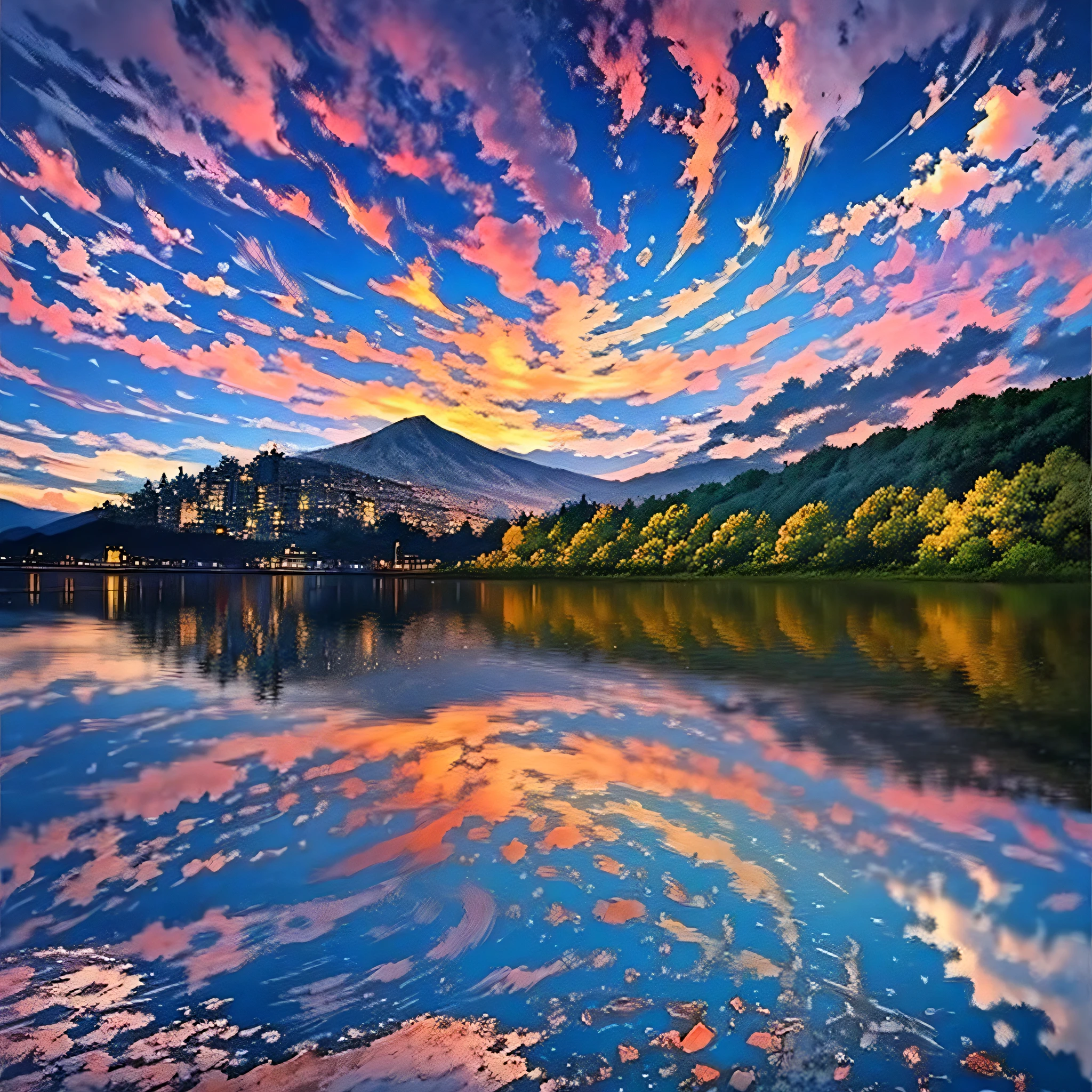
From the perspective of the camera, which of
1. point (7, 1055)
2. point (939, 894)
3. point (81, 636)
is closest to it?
point (7, 1055)

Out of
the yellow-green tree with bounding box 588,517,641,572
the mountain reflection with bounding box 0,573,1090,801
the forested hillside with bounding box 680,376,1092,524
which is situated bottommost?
the mountain reflection with bounding box 0,573,1090,801

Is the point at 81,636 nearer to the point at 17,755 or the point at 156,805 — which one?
the point at 17,755

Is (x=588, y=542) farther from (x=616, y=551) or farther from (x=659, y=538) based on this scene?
(x=659, y=538)

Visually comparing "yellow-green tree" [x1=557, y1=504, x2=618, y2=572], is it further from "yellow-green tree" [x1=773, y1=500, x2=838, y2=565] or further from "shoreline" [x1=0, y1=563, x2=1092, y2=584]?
"yellow-green tree" [x1=773, y1=500, x2=838, y2=565]

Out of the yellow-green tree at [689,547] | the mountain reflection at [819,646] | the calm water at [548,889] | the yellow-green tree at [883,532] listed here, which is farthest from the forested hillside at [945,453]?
the calm water at [548,889]

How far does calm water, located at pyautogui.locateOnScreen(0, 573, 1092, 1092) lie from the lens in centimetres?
527

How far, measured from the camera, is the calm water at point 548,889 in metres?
5.27

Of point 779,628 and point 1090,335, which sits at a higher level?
point 1090,335

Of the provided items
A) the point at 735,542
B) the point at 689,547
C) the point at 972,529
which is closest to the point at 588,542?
the point at 689,547

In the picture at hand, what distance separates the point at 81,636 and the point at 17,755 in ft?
76.3

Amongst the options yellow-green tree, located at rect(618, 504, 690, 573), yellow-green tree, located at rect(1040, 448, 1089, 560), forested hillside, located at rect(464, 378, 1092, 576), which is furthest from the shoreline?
yellow-green tree, located at rect(1040, 448, 1089, 560)

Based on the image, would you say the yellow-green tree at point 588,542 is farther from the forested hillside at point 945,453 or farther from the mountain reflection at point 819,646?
the mountain reflection at point 819,646

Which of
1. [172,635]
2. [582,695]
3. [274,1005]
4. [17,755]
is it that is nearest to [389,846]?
[274,1005]

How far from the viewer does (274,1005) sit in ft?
18.7
